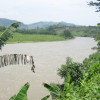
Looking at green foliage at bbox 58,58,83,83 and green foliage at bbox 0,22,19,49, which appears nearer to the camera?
green foliage at bbox 0,22,19,49

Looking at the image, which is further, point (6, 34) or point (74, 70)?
point (74, 70)

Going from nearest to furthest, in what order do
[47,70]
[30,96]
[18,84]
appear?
1. [30,96]
2. [18,84]
3. [47,70]

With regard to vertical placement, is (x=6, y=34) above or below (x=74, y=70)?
above

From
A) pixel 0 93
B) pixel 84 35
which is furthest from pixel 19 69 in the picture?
pixel 84 35

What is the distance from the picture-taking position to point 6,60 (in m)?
5.23

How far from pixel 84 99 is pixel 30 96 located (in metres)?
8.89

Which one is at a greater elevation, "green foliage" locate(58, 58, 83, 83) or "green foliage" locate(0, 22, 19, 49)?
"green foliage" locate(0, 22, 19, 49)

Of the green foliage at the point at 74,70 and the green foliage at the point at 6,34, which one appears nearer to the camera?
the green foliage at the point at 6,34

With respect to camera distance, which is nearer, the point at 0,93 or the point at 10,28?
the point at 10,28

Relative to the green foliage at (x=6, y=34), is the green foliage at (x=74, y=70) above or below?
below

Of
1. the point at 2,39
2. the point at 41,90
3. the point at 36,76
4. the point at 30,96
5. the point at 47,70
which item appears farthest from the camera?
the point at 47,70

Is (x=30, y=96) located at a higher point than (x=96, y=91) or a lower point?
lower

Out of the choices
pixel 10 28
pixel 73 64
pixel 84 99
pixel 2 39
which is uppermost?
pixel 10 28

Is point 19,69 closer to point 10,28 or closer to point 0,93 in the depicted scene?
point 0,93
